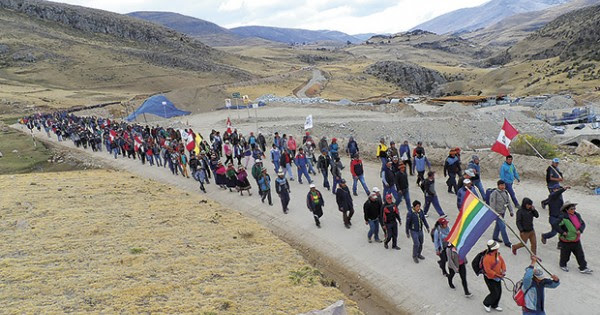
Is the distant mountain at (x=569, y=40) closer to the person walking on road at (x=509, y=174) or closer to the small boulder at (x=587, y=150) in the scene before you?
the small boulder at (x=587, y=150)

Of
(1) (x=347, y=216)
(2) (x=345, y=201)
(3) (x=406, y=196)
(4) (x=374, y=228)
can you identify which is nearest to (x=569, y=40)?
(3) (x=406, y=196)

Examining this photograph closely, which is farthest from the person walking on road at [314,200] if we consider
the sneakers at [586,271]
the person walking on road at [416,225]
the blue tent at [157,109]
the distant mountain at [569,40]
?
the distant mountain at [569,40]

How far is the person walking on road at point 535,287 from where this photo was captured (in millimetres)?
6535

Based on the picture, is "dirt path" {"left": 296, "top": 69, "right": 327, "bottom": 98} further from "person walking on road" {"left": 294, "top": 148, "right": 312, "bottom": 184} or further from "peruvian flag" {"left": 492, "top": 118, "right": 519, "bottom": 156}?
"peruvian flag" {"left": 492, "top": 118, "right": 519, "bottom": 156}

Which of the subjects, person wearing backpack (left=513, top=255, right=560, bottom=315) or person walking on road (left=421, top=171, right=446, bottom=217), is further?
person walking on road (left=421, top=171, right=446, bottom=217)

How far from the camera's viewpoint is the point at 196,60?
→ 108812mm

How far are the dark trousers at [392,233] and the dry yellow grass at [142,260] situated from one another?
224 centimetres

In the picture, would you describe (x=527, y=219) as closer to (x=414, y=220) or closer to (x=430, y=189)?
(x=414, y=220)

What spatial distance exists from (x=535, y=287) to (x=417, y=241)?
3402mm

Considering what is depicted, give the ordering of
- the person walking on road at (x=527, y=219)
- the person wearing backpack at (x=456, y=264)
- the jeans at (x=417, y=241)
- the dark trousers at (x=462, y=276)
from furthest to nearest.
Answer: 1. the jeans at (x=417, y=241)
2. the person walking on road at (x=527, y=219)
3. the dark trousers at (x=462, y=276)
4. the person wearing backpack at (x=456, y=264)

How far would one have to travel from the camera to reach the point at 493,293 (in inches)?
305

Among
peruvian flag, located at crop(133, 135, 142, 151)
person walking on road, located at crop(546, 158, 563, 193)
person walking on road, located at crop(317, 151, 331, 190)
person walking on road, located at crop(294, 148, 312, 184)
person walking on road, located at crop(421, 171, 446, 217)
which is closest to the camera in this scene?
person walking on road, located at crop(546, 158, 563, 193)

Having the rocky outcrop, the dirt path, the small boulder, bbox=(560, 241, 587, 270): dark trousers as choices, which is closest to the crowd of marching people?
bbox=(560, 241, 587, 270): dark trousers

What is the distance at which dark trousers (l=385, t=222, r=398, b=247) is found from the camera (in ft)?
34.1
